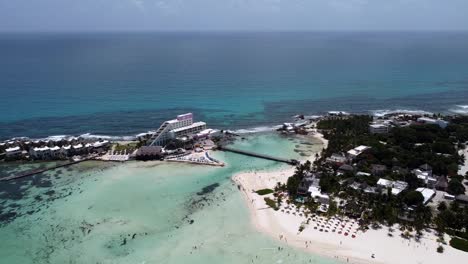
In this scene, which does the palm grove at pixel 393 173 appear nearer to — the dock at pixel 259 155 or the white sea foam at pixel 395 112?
the dock at pixel 259 155

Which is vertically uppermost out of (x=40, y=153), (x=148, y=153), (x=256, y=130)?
(x=40, y=153)

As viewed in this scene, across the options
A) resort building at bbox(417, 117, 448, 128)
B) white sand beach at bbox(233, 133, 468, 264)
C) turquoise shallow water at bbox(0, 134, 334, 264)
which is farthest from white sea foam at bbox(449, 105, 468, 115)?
white sand beach at bbox(233, 133, 468, 264)

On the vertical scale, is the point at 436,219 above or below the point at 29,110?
below

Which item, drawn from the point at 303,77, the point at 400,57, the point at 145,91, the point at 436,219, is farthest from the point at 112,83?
the point at 400,57

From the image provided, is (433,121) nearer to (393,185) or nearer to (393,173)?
(393,173)

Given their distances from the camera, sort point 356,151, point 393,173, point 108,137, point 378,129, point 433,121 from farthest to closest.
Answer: point 433,121, point 108,137, point 378,129, point 356,151, point 393,173

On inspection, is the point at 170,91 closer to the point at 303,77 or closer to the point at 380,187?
the point at 303,77

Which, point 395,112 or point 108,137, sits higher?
point 108,137

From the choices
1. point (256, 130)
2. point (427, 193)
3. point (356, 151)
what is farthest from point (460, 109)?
point (427, 193)
